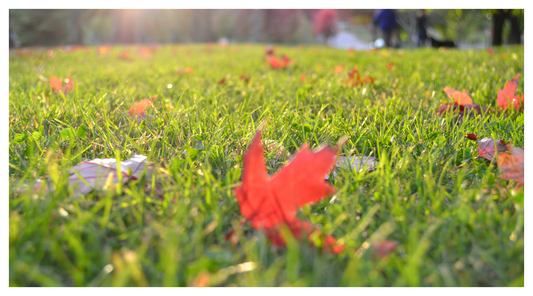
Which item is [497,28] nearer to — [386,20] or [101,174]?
[386,20]

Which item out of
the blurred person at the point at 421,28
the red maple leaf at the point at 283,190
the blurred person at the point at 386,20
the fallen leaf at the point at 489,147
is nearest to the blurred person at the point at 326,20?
the blurred person at the point at 421,28

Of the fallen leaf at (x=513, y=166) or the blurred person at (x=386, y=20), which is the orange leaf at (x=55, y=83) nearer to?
the fallen leaf at (x=513, y=166)

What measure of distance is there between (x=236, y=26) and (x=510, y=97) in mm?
48185

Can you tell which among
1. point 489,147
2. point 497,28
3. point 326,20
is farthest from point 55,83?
point 326,20

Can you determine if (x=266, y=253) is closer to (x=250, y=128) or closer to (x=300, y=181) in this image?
(x=300, y=181)

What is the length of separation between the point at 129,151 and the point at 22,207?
41cm

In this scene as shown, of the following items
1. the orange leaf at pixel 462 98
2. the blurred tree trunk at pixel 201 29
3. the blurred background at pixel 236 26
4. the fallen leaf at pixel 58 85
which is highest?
the blurred background at pixel 236 26

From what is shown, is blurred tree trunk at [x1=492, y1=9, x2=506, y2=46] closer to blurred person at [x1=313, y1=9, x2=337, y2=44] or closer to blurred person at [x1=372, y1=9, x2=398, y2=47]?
blurred person at [x1=372, y1=9, x2=398, y2=47]

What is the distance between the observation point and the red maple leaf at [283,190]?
695mm

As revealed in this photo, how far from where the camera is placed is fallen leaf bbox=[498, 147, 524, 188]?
3.08 ft

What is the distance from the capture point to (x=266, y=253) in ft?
2.31

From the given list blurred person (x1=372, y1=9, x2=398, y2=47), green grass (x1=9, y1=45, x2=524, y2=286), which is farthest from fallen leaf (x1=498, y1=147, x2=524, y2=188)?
blurred person (x1=372, y1=9, x2=398, y2=47)

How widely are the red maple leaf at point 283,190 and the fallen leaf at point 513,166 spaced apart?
58cm

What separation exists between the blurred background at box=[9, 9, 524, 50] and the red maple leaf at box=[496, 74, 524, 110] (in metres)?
11.8
